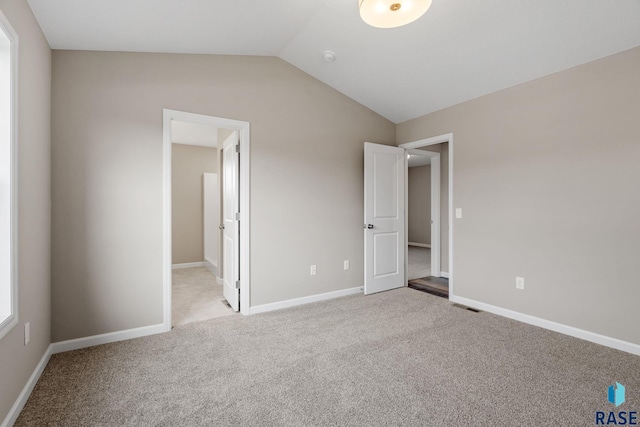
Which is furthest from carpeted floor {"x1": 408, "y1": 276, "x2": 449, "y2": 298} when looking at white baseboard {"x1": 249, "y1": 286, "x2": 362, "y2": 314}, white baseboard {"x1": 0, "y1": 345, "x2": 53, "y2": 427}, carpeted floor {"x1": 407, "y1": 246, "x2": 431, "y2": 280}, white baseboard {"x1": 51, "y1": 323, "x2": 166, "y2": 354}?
white baseboard {"x1": 0, "y1": 345, "x2": 53, "y2": 427}

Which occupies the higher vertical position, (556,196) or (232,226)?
(556,196)

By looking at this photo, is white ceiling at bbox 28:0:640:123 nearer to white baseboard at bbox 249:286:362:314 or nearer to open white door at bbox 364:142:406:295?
open white door at bbox 364:142:406:295

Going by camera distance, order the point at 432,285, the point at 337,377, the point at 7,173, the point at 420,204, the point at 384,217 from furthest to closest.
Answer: the point at 420,204, the point at 432,285, the point at 384,217, the point at 337,377, the point at 7,173

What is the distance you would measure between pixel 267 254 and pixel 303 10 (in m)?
2.33

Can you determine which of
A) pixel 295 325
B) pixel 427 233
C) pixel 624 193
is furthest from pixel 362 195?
pixel 427 233

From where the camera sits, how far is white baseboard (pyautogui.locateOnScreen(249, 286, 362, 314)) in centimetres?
330

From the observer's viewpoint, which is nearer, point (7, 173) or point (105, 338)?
point (7, 173)

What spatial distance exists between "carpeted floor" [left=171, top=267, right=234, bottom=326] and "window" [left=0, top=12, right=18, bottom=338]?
1545mm

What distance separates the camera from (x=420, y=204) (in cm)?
931

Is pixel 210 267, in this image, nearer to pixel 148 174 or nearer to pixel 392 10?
pixel 148 174

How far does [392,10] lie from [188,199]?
17.1 feet

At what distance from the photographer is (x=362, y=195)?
4078 millimetres

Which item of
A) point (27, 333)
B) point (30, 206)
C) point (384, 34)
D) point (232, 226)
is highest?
point (384, 34)

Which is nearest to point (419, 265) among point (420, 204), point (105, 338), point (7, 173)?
point (420, 204)
